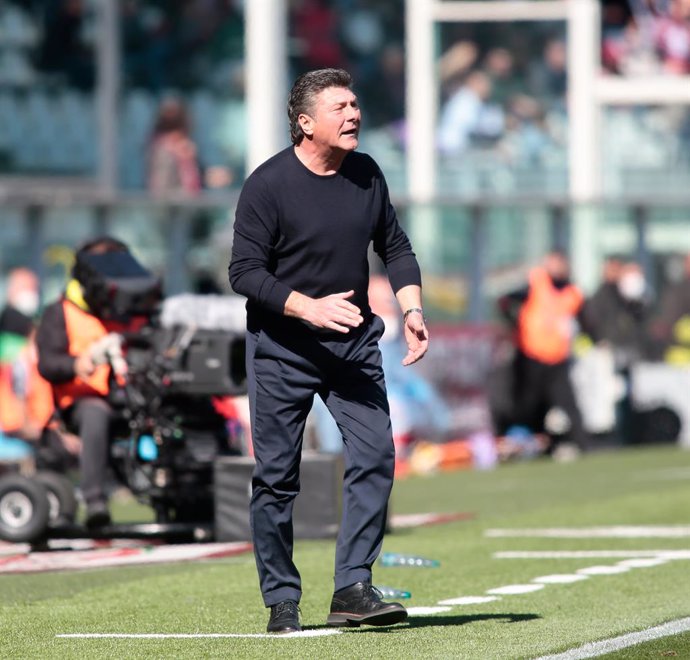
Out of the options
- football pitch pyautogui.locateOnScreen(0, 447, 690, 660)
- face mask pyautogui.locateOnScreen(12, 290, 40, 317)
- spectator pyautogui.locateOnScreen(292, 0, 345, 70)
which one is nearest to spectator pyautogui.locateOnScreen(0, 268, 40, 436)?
face mask pyautogui.locateOnScreen(12, 290, 40, 317)

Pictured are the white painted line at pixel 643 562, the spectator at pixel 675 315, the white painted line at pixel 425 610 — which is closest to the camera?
the white painted line at pixel 425 610

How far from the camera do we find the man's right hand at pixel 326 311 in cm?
756

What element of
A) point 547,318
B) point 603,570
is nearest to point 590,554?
point 603,570

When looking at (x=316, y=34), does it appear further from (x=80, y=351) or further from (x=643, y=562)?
(x=643, y=562)

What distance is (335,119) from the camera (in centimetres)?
778

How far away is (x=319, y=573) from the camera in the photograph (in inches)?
404

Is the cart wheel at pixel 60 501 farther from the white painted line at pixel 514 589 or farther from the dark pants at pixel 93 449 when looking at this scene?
the white painted line at pixel 514 589

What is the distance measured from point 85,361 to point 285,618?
430 centimetres

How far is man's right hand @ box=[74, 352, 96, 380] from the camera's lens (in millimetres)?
11891

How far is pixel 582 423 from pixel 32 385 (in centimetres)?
646

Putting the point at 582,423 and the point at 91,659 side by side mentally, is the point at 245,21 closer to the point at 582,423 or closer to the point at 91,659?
the point at 582,423

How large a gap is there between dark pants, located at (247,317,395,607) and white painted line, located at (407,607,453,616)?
747 millimetres

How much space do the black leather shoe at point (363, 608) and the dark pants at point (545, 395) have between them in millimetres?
13551

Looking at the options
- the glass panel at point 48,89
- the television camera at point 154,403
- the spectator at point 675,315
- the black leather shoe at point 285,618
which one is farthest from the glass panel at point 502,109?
the black leather shoe at point 285,618
